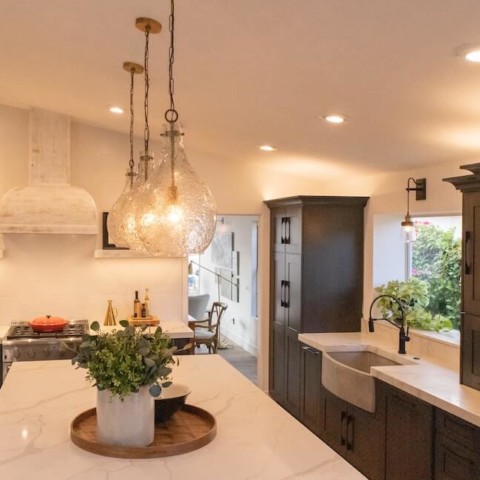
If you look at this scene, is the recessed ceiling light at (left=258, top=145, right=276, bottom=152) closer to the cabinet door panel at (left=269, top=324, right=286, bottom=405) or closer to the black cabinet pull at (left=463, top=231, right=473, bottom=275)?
the cabinet door panel at (left=269, top=324, right=286, bottom=405)

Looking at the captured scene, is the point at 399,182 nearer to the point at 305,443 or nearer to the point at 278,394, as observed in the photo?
the point at 278,394

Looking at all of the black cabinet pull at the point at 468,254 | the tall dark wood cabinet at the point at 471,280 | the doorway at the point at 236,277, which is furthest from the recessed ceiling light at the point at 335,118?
the doorway at the point at 236,277

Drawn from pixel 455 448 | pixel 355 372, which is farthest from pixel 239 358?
pixel 455 448

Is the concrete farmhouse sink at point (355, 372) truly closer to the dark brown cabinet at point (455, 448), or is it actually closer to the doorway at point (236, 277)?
the dark brown cabinet at point (455, 448)

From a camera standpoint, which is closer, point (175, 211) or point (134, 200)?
point (175, 211)

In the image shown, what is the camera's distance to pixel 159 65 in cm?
315

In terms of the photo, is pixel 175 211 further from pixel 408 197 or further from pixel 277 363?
pixel 277 363

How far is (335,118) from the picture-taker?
3.49m

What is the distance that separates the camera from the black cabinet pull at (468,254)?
323cm

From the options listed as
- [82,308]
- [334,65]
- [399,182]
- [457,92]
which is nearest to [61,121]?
[82,308]

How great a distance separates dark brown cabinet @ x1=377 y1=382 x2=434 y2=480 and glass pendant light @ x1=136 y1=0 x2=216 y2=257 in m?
1.95

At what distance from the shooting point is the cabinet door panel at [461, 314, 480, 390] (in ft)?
10.5

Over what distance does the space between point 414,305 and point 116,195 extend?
3077 mm

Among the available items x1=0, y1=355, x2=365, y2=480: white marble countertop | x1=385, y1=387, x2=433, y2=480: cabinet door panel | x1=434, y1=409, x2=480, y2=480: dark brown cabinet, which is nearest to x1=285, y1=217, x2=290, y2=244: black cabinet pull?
x1=385, y1=387, x2=433, y2=480: cabinet door panel
